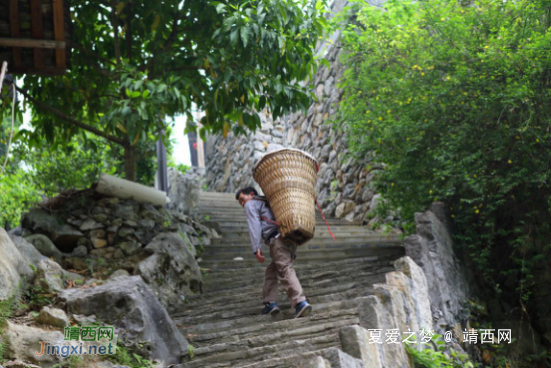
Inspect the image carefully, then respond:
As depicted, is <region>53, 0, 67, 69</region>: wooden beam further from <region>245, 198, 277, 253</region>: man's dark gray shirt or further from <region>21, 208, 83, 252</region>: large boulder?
<region>245, 198, 277, 253</region>: man's dark gray shirt

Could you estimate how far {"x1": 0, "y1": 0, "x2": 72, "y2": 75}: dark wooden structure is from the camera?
5.49 meters

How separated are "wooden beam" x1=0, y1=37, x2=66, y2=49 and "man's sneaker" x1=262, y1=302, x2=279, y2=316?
10.1 ft

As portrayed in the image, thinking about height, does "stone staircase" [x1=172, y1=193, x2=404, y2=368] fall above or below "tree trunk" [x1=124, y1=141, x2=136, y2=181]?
below

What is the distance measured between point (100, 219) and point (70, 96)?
1.68 m

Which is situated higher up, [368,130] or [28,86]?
[28,86]

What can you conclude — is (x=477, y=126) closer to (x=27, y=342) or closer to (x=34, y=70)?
(x=34, y=70)

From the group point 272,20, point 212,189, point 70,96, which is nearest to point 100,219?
point 70,96

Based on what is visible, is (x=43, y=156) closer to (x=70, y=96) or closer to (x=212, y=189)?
(x=70, y=96)

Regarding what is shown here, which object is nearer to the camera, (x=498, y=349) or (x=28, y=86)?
(x=498, y=349)

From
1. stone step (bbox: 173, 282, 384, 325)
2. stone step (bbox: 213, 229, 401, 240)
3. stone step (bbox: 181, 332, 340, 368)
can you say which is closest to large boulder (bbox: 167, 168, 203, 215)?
stone step (bbox: 213, 229, 401, 240)

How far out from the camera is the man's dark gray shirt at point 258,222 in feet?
17.5

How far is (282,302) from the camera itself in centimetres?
573

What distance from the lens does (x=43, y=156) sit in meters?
9.83

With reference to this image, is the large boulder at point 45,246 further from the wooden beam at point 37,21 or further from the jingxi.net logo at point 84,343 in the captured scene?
the jingxi.net logo at point 84,343
